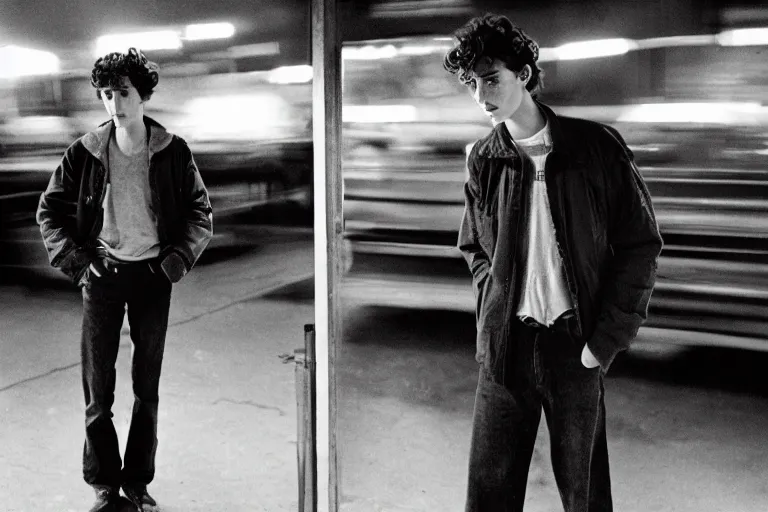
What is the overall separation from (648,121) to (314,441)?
182 centimetres

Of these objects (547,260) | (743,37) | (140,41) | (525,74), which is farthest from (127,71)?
(743,37)

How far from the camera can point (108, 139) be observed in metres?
3.36

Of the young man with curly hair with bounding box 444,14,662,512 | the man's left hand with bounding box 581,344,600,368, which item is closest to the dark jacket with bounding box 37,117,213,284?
the young man with curly hair with bounding box 444,14,662,512

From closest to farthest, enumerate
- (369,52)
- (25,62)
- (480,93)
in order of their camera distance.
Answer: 1. (480,93)
2. (369,52)
3. (25,62)

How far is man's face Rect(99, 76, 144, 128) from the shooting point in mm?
3320

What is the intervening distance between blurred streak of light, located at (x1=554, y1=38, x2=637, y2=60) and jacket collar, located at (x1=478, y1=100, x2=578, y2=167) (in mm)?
494

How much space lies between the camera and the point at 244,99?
3406mm

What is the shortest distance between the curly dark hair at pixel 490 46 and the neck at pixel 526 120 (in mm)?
108

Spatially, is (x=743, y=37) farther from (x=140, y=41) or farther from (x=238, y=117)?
(x=140, y=41)

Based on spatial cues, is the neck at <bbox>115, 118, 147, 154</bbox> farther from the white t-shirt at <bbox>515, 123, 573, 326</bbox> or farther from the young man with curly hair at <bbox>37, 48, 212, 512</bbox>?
the white t-shirt at <bbox>515, 123, 573, 326</bbox>

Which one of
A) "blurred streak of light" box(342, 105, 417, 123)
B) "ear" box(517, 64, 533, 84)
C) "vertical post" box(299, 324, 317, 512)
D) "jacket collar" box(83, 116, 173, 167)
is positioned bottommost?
"vertical post" box(299, 324, 317, 512)

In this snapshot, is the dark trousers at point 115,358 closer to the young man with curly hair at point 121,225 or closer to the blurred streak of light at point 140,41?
the young man with curly hair at point 121,225

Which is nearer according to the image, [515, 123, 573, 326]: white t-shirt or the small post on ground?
[515, 123, 573, 326]: white t-shirt

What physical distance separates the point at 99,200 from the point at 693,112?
2.28 m
